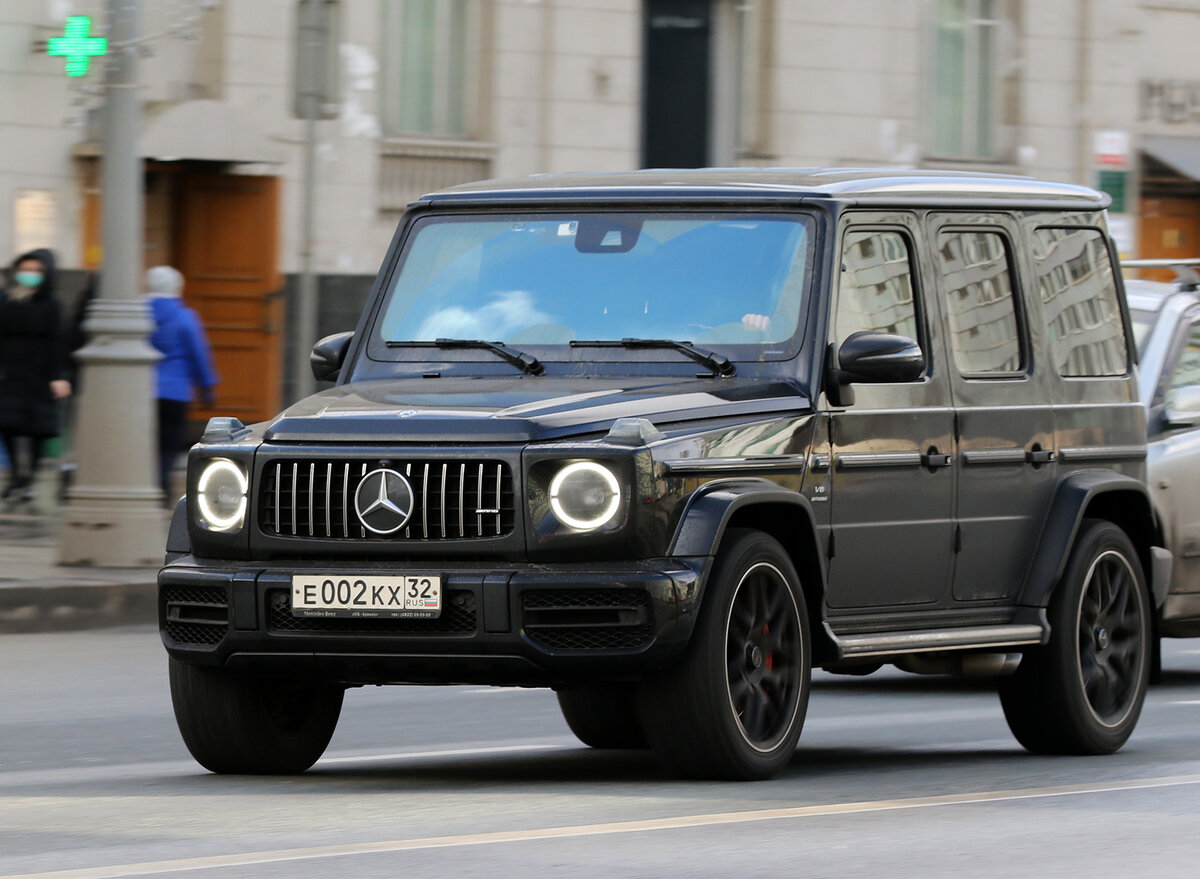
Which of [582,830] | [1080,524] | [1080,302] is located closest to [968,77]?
[1080,302]

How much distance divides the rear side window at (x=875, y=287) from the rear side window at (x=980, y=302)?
0.82 feet

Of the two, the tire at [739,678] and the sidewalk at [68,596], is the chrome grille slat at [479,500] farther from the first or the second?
the sidewalk at [68,596]

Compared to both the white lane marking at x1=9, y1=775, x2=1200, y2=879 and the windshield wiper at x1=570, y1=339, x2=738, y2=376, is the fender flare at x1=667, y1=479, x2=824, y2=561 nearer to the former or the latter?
the windshield wiper at x1=570, y1=339, x2=738, y2=376

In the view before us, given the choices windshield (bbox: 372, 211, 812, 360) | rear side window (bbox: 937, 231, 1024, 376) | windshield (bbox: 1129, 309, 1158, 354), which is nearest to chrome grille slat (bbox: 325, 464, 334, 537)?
windshield (bbox: 372, 211, 812, 360)

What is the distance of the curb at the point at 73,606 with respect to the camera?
14.1 m

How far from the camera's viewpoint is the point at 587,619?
7.44 metres

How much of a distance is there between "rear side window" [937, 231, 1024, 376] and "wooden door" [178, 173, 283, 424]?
15.4 metres

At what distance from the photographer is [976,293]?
920 cm

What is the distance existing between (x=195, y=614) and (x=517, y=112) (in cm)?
1824

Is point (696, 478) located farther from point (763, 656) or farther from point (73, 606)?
point (73, 606)

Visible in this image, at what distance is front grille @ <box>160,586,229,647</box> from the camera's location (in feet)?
25.5

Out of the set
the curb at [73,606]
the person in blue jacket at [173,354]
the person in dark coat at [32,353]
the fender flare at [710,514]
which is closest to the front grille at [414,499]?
the fender flare at [710,514]

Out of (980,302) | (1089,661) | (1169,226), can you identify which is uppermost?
(1169,226)

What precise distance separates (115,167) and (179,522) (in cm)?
804
